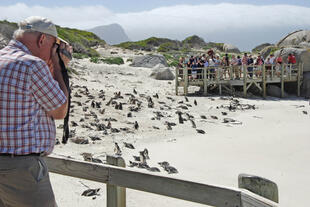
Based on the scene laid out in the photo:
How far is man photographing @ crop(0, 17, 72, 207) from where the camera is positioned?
8.15ft

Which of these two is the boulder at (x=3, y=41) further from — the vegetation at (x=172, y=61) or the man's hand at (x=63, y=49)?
the vegetation at (x=172, y=61)

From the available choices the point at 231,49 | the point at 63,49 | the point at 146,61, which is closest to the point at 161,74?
the point at 146,61

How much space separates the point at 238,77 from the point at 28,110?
23.4 metres

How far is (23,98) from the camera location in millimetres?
2508

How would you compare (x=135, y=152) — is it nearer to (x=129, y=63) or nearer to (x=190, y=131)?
(x=190, y=131)

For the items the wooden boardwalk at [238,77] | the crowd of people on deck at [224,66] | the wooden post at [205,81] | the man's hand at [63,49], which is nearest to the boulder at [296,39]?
the wooden boardwalk at [238,77]

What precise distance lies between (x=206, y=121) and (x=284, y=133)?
129 inches

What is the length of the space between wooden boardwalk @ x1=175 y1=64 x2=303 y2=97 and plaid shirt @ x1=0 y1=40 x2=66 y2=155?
20782 mm

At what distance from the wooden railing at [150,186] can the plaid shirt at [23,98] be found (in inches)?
42.2

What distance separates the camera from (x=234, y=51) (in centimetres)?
5794

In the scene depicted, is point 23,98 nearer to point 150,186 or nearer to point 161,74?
point 150,186

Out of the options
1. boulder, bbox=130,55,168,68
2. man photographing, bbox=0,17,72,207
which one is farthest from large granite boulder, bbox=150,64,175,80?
man photographing, bbox=0,17,72,207

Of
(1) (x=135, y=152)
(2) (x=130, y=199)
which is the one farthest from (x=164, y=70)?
(2) (x=130, y=199)

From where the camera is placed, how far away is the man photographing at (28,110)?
8.15 feet
